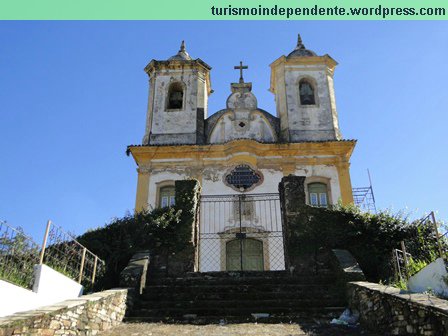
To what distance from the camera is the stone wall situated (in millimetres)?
4762

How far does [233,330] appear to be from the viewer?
21.5ft

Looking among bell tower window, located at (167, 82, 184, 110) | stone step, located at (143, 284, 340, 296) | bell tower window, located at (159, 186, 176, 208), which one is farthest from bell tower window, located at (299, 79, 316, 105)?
stone step, located at (143, 284, 340, 296)

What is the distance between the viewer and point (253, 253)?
53.3ft

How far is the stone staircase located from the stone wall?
2.26ft

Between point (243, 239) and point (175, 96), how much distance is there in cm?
933

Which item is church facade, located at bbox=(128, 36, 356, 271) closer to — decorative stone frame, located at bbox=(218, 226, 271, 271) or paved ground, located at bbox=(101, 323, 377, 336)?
decorative stone frame, located at bbox=(218, 226, 271, 271)

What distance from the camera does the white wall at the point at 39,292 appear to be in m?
6.12

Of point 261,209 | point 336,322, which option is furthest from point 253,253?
point 336,322

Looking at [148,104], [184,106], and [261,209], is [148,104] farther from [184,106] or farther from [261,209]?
[261,209]

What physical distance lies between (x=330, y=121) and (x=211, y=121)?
5.69 meters

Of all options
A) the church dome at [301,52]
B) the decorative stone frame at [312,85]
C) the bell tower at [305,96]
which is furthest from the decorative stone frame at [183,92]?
the church dome at [301,52]

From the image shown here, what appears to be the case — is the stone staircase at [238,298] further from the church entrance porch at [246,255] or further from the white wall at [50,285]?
the church entrance porch at [246,255]

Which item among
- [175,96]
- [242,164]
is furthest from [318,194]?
[175,96]

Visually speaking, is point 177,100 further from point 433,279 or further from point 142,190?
point 433,279
